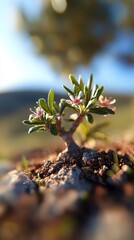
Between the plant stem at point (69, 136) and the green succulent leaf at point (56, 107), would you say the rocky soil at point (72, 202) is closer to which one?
the plant stem at point (69, 136)

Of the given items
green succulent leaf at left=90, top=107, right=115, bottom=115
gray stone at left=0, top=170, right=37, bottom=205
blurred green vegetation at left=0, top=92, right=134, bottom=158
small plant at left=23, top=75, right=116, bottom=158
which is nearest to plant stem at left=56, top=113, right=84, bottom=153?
small plant at left=23, top=75, right=116, bottom=158

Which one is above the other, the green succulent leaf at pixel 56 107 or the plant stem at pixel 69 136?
the green succulent leaf at pixel 56 107

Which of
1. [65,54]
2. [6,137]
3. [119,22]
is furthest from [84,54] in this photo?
[6,137]

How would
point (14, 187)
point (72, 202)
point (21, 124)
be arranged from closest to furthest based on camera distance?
point (72, 202)
point (14, 187)
point (21, 124)

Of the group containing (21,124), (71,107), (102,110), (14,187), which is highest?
(21,124)

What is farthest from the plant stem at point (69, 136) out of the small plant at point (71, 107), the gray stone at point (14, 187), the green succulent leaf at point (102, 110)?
the gray stone at point (14, 187)

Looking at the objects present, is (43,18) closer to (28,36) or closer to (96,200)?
(28,36)

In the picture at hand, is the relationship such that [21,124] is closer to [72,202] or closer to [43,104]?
[43,104]

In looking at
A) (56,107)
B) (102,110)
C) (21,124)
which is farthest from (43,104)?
(21,124)
